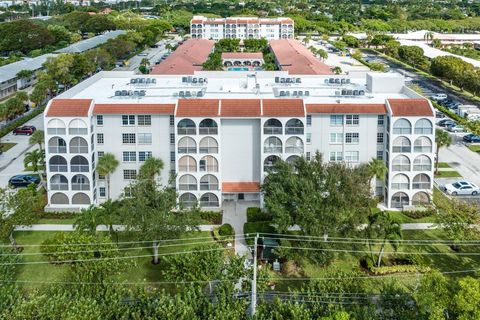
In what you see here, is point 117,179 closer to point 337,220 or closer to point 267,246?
point 267,246

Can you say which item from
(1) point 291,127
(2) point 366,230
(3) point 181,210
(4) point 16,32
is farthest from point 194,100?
(4) point 16,32

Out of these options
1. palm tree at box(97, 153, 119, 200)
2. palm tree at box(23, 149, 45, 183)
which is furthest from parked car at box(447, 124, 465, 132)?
palm tree at box(23, 149, 45, 183)

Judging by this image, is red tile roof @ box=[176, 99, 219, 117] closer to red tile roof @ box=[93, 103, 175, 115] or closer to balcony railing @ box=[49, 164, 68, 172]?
red tile roof @ box=[93, 103, 175, 115]

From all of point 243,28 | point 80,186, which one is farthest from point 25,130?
point 243,28

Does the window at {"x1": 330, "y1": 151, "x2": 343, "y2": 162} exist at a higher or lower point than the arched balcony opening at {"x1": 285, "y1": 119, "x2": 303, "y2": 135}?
lower

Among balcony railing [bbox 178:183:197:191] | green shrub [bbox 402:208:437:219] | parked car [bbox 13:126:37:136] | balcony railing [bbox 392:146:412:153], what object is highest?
balcony railing [bbox 392:146:412:153]

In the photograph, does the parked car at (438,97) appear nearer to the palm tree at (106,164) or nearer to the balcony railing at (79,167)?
the palm tree at (106,164)
